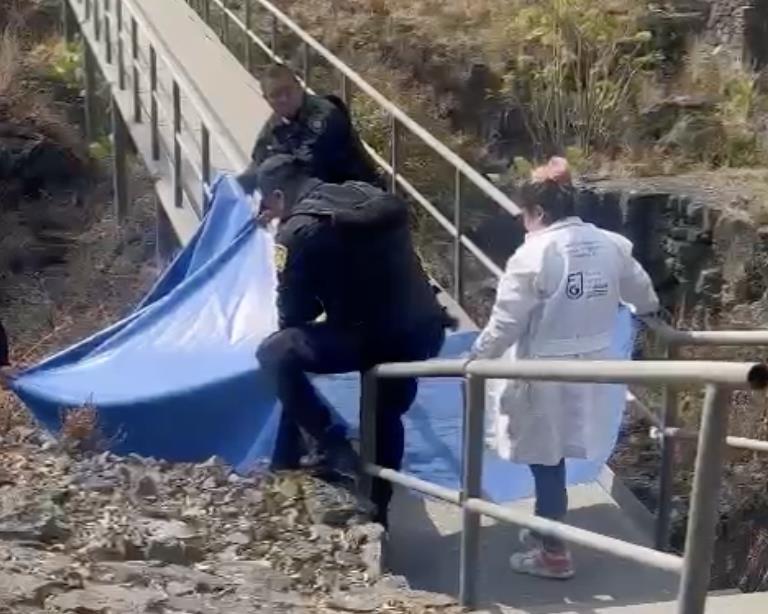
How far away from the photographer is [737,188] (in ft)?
41.4

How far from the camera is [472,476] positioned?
3910mm

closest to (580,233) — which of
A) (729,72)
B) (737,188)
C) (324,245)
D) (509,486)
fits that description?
(324,245)

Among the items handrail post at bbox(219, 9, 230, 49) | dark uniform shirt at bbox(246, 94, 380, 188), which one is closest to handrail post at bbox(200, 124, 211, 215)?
dark uniform shirt at bbox(246, 94, 380, 188)

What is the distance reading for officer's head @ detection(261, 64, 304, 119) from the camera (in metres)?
5.29

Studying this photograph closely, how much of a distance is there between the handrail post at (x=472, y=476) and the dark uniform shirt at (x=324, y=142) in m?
1.53

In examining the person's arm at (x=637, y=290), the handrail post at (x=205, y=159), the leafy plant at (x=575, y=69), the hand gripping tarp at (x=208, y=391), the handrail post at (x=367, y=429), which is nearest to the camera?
the person's arm at (x=637, y=290)

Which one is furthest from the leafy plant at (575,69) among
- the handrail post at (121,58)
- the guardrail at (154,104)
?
the handrail post at (121,58)

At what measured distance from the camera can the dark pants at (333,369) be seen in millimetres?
4465

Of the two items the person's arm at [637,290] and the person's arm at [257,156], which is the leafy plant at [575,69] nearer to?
the person's arm at [257,156]

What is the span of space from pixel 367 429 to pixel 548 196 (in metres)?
1.05

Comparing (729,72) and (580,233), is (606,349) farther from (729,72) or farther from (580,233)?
(729,72)

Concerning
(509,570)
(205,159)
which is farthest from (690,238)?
(509,570)

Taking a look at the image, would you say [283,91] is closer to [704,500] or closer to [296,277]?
[296,277]

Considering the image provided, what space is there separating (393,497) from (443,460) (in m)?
0.22
